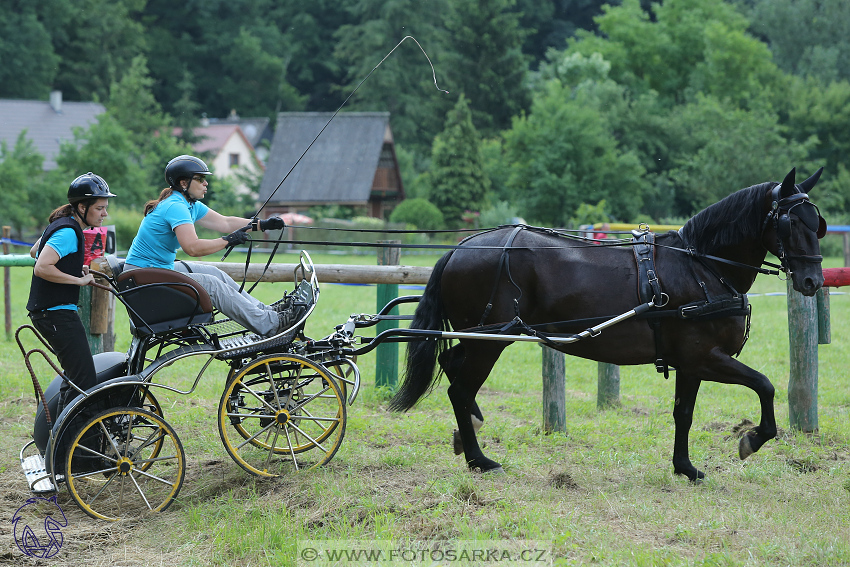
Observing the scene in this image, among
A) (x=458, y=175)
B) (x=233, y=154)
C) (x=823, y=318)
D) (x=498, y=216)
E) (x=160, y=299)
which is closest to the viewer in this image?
(x=160, y=299)

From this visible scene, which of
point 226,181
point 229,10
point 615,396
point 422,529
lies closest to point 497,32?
point 226,181

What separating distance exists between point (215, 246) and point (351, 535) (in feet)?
5.98

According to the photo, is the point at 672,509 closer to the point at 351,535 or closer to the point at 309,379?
the point at 351,535

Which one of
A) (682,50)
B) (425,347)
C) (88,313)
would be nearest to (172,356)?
(425,347)

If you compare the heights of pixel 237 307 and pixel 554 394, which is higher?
pixel 237 307

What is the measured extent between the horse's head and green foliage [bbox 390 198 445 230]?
27.1 meters

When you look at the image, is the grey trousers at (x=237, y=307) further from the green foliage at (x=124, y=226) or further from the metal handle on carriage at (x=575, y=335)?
the green foliage at (x=124, y=226)

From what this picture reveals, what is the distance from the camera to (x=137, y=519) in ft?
14.2

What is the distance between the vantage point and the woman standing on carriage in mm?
4258

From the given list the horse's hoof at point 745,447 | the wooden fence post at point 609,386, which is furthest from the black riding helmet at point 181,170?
the wooden fence post at point 609,386

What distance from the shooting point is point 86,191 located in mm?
4340

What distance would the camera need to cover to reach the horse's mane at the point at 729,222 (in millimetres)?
4715

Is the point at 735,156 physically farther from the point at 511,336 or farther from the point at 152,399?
the point at 152,399

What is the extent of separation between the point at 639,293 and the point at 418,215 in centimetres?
2753
